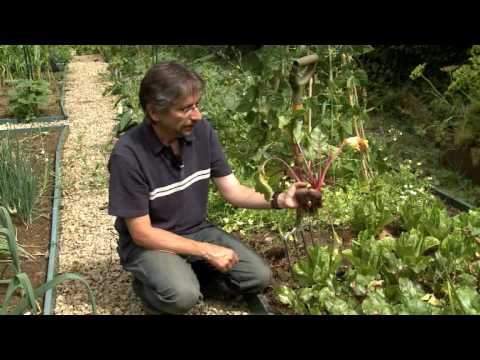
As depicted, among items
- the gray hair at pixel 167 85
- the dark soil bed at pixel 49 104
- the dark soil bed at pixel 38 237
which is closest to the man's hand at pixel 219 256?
the gray hair at pixel 167 85

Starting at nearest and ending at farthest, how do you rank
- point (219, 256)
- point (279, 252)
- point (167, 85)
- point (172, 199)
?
point (167, 85), point (219, 256), point (172, 199), point (279, 252)

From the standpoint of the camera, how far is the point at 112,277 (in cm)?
312

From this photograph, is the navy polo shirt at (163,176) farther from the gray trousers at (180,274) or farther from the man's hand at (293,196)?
the man's hand at (293,196)

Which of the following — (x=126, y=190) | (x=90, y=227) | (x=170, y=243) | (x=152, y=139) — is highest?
(x=152, y=139)

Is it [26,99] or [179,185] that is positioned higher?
[26,99]

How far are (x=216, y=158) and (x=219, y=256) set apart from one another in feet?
1.69

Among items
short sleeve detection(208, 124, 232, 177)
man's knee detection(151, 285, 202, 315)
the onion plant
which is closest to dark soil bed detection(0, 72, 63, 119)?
the onion plant

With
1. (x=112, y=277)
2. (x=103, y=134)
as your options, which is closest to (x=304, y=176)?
(x=112, y=277)

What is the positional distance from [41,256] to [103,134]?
270 centimetres

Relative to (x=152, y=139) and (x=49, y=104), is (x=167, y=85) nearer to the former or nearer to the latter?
(x=152, y=139)

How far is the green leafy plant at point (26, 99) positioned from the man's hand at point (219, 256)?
172 inches

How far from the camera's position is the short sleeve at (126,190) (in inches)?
96.9

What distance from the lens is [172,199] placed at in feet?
8.66

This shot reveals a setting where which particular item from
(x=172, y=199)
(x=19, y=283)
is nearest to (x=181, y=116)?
(x=172, y=199)
